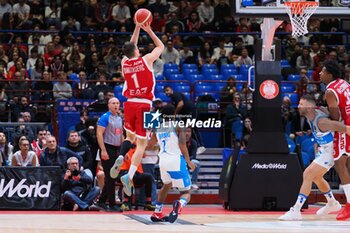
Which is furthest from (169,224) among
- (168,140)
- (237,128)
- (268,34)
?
(237,128)

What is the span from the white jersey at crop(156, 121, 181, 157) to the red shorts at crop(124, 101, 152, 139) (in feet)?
5.29

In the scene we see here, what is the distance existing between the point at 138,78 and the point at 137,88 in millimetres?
194

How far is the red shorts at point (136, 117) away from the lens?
13461mm

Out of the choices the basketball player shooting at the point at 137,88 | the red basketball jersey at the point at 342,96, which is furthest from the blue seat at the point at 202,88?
the red basketball jersey at the point at 342,96

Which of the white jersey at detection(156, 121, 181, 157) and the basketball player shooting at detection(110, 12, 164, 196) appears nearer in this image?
the white jersey at detection(156, 121, 181, 157)

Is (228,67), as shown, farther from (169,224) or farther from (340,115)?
(169,224)

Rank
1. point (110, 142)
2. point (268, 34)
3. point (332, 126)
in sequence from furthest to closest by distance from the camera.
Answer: point (268, 34) → point (110, 142) → point (332, 126)

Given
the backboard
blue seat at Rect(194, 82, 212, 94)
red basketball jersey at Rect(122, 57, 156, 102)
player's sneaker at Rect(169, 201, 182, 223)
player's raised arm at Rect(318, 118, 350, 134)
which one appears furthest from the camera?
blue seat at Rect(194, 82, 212, 94)

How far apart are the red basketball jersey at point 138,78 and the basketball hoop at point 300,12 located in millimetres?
2979

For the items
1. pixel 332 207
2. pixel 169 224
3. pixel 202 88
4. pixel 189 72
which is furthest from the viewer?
pixel 189 72

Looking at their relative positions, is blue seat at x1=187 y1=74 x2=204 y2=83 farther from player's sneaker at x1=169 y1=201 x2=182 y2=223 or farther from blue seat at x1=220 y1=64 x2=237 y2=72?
player's sneaker at x1=169 y1=201 x2=182 y2=223

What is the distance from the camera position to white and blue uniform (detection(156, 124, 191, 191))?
11711 millimetres

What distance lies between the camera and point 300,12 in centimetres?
1505

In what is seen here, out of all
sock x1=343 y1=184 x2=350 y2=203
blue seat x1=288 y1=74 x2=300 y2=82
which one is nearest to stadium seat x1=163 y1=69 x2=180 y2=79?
blue seat x1=288 y1=74 x2=300 y2=82
